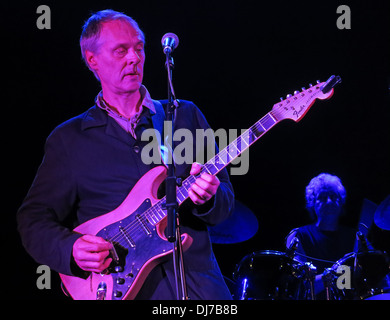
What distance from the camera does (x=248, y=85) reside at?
188 inches

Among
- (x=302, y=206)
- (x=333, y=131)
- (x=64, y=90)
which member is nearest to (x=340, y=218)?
(x=302, y=206)

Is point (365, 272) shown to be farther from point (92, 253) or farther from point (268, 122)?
point (92, 253)

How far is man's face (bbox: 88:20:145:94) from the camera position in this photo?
2795 mm

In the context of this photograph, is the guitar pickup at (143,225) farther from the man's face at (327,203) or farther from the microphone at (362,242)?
the man's face at (327,203)

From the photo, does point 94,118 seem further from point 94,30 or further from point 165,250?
point 165,250

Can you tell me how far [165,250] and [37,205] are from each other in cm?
82

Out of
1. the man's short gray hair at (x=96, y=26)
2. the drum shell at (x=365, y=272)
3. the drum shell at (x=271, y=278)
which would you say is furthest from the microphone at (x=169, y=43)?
the drum shell at (x=365, y=272)

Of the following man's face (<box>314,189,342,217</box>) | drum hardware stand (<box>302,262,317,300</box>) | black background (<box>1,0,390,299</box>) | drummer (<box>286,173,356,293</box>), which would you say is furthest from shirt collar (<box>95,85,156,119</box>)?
man's face (<box>314,189,342,217</box>)

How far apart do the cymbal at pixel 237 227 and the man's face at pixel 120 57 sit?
2153mm

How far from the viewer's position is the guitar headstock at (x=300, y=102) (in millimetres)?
2721

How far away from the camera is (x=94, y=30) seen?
115 inches

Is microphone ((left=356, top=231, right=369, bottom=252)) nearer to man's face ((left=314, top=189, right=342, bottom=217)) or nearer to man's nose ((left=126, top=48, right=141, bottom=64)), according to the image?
man's face ((left=314, top=189, right=342, bottom=217))

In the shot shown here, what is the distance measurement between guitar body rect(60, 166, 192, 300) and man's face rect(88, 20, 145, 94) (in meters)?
Result: 0.64

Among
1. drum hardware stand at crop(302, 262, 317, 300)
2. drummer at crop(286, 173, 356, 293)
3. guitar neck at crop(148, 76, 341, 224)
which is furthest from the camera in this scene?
drummer at crop(286, 173, 356, 293)
